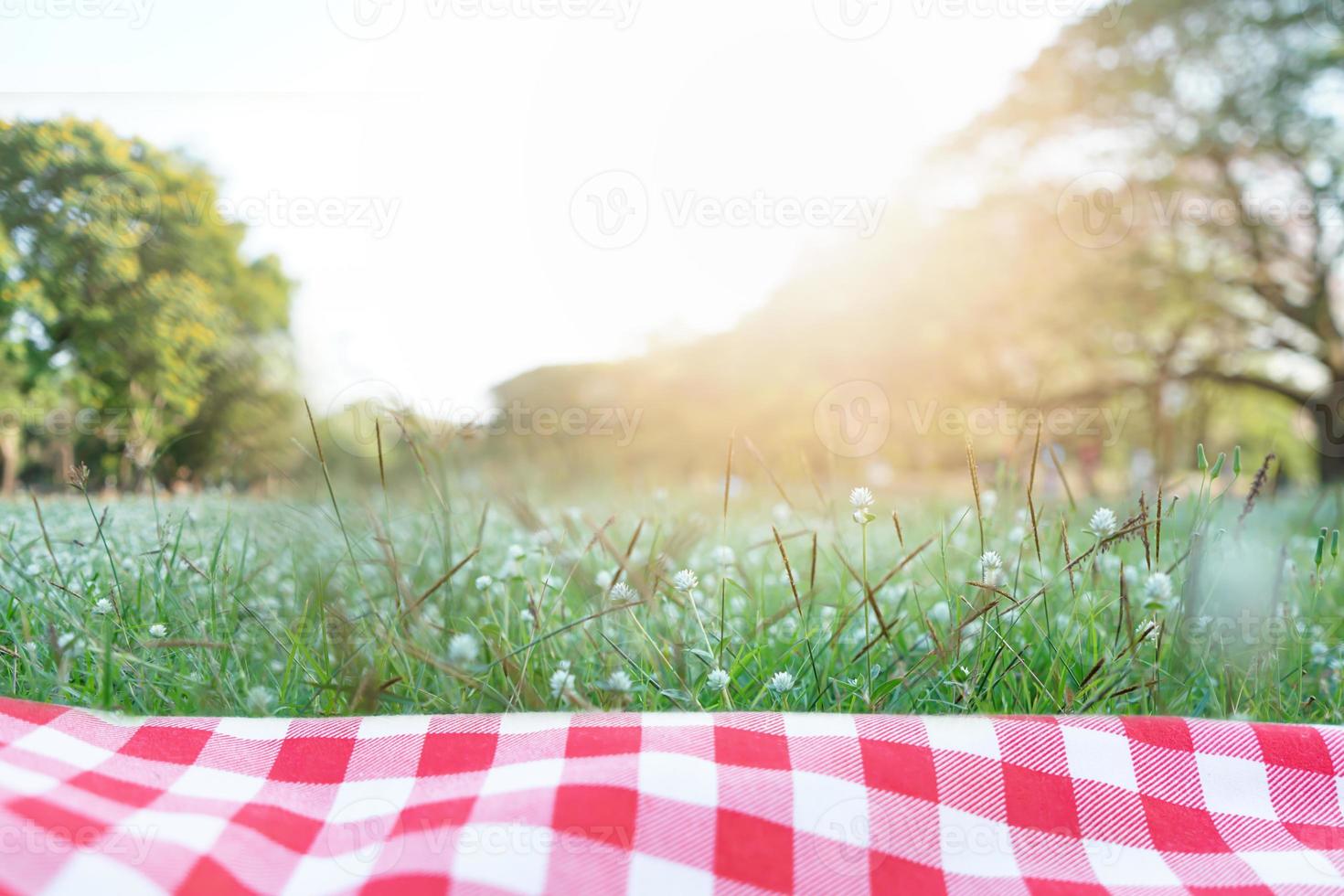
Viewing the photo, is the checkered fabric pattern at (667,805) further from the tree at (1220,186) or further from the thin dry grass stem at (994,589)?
the tree at (1220,186)

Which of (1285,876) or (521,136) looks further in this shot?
(521,136)

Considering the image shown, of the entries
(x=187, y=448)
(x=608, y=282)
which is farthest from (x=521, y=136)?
(x=187, y=448)

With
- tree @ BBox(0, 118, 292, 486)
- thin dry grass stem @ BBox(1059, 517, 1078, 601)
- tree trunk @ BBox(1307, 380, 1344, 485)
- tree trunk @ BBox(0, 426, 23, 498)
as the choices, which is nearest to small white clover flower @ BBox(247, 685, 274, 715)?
tree @ BBox(0, 118, 292, 486)

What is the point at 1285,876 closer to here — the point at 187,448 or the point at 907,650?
the point at 907,650

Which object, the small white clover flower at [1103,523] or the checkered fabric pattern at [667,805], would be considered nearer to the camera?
the checkered fabric pattern at [667,805]

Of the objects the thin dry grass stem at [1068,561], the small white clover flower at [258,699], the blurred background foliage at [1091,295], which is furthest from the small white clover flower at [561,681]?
the blurred background foliage at [1091,295]

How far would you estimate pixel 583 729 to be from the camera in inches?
39.2

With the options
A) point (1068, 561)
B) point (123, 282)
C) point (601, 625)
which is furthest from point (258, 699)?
point (1068, 561)

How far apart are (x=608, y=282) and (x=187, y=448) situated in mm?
926

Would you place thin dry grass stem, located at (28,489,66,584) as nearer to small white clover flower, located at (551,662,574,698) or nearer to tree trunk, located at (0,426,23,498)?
tree trunk, located at (0,426,23,498)

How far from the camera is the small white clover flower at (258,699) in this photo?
1.08 m

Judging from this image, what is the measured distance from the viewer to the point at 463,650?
100 cm

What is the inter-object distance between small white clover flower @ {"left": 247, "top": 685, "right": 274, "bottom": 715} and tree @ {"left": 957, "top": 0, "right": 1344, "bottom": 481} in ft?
16.8

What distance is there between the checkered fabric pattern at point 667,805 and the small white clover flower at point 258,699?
37 mm
